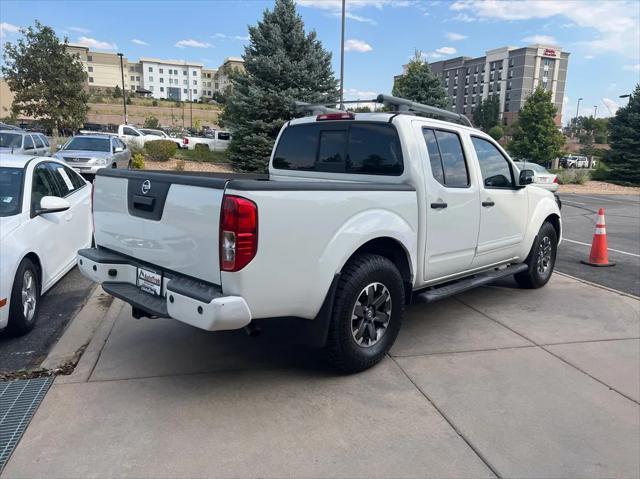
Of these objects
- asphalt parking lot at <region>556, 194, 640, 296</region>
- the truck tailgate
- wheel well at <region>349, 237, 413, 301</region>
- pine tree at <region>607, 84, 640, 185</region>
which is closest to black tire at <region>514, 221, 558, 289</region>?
asphalt parking lot at <region>556, 194, 640, 296</region>

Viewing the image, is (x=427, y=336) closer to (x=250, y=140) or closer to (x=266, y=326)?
(x=266, y=326)

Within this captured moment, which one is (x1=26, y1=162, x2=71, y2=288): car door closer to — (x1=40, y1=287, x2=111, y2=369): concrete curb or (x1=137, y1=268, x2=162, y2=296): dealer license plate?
(x1=40, y1=287, x2=111, y2=369): concrete curb

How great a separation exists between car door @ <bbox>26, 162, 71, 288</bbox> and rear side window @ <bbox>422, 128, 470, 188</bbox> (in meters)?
3.67

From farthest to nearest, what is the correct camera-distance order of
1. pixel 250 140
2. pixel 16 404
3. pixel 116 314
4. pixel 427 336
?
pixel 250 140, pixel 116 314, pixel 427 336, pixel 16 404

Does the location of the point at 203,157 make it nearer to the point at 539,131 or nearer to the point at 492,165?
the point at 492,165

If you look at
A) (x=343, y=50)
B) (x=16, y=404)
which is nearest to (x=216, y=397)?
(x=16, y=404)

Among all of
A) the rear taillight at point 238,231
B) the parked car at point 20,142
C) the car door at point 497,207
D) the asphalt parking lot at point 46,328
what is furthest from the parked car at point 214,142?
the rear taillight at point 238,231

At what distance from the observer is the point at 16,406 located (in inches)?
130

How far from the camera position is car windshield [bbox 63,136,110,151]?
15508 millimetres

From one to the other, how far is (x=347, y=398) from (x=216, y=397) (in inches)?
35.0

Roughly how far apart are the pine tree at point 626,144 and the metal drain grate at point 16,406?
32.0m

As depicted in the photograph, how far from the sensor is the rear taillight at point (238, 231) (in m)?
Result: 2.94

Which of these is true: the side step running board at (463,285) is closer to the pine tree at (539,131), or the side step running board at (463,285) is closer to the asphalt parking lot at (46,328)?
the asphalt parking lot at (46,328)

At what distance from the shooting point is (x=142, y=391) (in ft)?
11.6
